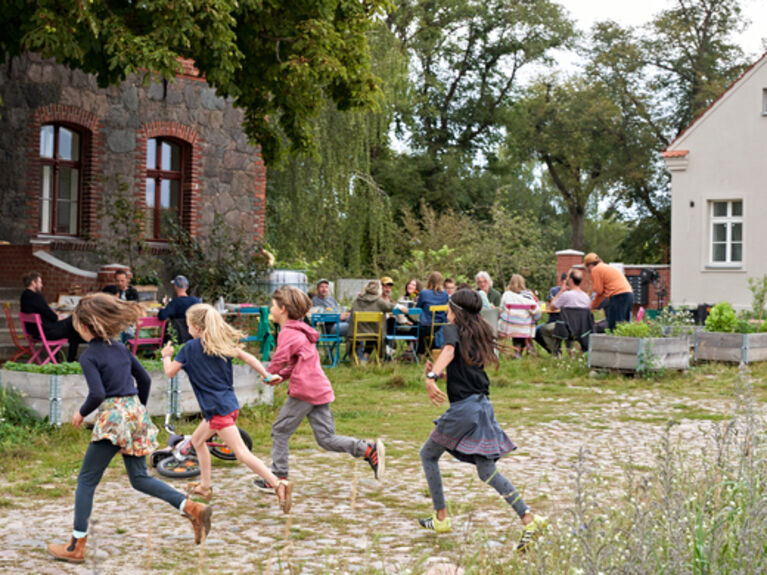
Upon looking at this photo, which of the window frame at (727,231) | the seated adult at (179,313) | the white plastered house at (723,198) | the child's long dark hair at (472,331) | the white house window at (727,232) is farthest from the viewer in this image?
the white house window at (727,232)

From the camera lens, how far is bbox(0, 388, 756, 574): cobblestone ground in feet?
17.5

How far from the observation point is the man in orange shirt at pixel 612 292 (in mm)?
16016

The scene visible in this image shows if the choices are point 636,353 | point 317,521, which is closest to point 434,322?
point 636,353

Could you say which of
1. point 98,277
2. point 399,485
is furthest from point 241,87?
point 399,485

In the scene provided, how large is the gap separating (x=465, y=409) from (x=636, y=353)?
885cm

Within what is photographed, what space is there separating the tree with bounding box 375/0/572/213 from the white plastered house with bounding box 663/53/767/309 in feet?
53.7

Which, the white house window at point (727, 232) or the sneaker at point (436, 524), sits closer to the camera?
the sneaker at point (436, 524)

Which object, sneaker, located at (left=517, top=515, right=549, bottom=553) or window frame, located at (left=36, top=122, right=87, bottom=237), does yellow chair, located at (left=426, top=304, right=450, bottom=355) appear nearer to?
window frame, located at (left=36, top=122, right=87, bottom=237)

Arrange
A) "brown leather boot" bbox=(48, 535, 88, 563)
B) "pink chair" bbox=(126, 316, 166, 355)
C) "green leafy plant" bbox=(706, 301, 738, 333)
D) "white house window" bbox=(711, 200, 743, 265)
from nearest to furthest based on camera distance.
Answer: "brown leather boot" bbox=(48, 535, 88, 563) → "pink chair" bbox=(126, 316, 166, 355) → "green leafy plant" bbox=(706, 301, 738, 333) → "white house window" bbox=(711, 200, 743, 265)

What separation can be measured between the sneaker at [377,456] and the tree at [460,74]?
34.1 metres

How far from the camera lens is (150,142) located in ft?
62.7

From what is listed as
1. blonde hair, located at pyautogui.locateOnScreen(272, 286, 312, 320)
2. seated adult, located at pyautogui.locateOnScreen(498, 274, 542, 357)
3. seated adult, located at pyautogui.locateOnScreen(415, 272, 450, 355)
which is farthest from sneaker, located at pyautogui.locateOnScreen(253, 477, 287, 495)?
seated adult, located at pyautogui.locateOnScreen(498, 274, 542, 357)

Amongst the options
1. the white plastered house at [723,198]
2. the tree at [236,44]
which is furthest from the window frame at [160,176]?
the white plastered house at [723,198]

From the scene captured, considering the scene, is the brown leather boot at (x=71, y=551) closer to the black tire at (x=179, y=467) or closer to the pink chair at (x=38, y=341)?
the black tire at (x=179, y=467)
